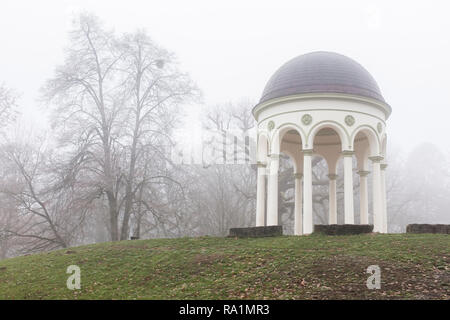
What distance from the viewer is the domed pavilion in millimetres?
19234

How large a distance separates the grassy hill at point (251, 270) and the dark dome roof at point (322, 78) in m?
6.74

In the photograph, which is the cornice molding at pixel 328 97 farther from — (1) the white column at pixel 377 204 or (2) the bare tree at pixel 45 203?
(2) the bare tree at pixel 45 203

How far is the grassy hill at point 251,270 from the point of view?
10.5 metres

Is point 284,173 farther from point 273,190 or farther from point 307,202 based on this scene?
point 307,202

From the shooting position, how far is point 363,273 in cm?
1107

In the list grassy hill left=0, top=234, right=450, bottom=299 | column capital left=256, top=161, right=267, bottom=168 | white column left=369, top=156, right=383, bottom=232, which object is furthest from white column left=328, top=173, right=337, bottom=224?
grassy hill left=0, top=234, right=450, bottom=299

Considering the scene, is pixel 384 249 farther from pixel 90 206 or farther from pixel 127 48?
pixel 127 48

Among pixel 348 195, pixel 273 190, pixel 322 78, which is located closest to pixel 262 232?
pixel 273 190

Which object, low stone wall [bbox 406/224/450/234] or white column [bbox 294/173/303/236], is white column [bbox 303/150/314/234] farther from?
white column [bbox 294/173/303/236]

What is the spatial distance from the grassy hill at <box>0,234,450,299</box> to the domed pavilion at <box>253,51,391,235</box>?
4.29 m

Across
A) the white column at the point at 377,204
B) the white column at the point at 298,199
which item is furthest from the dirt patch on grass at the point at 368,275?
the white column at the point at 298,199
